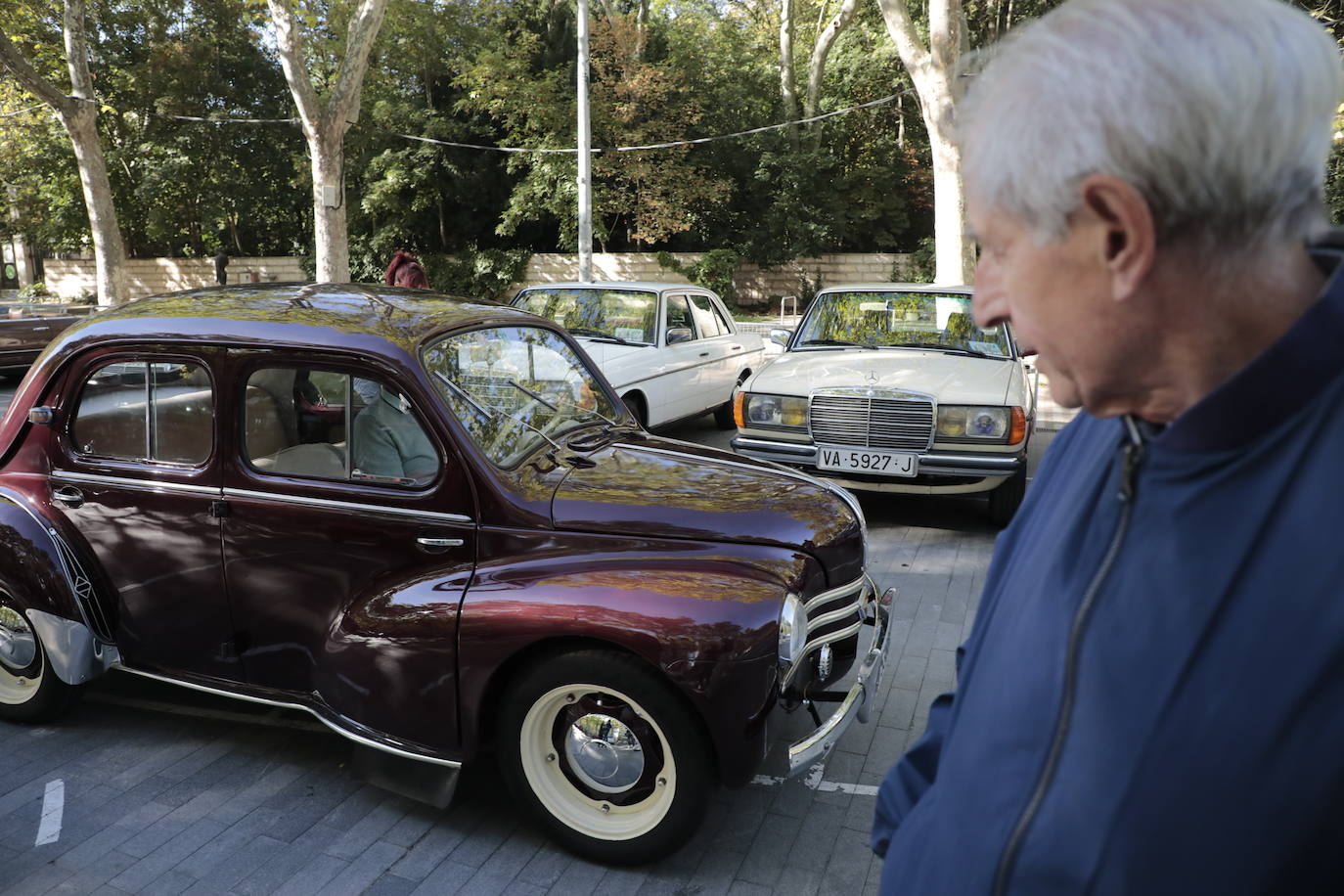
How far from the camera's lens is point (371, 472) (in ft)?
11.9

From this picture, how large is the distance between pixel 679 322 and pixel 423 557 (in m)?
7.14

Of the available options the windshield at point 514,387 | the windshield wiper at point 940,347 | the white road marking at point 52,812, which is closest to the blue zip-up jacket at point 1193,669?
the windshield at point 514,387

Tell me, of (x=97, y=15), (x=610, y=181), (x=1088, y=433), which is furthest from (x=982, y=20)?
(x=1088, y=433)

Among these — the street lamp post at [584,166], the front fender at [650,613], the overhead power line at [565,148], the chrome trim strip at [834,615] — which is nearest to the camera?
the front fender at [650,613]

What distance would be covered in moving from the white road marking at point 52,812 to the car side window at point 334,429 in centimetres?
145

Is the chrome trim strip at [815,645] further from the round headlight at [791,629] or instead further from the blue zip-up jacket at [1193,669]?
the blue zip-up jacket at [1193,669]

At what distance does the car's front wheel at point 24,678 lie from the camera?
13.6 ft

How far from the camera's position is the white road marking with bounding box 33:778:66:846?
343 centimetres

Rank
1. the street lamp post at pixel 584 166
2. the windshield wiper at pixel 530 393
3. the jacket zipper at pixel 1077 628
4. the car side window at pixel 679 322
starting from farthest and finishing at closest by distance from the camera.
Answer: the street lamp post at pixel 584 166 < the car side window at pixel 679 322 < the windshield wiper at pixel 530 393 < the jacket zipper at pixel 1077 628

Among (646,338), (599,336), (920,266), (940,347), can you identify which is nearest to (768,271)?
(920,266)

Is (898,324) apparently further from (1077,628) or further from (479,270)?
(479,270)

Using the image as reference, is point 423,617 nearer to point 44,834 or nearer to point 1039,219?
point 44,834

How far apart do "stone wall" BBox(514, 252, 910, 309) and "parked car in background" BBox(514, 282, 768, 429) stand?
18.7m

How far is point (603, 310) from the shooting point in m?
9.83
